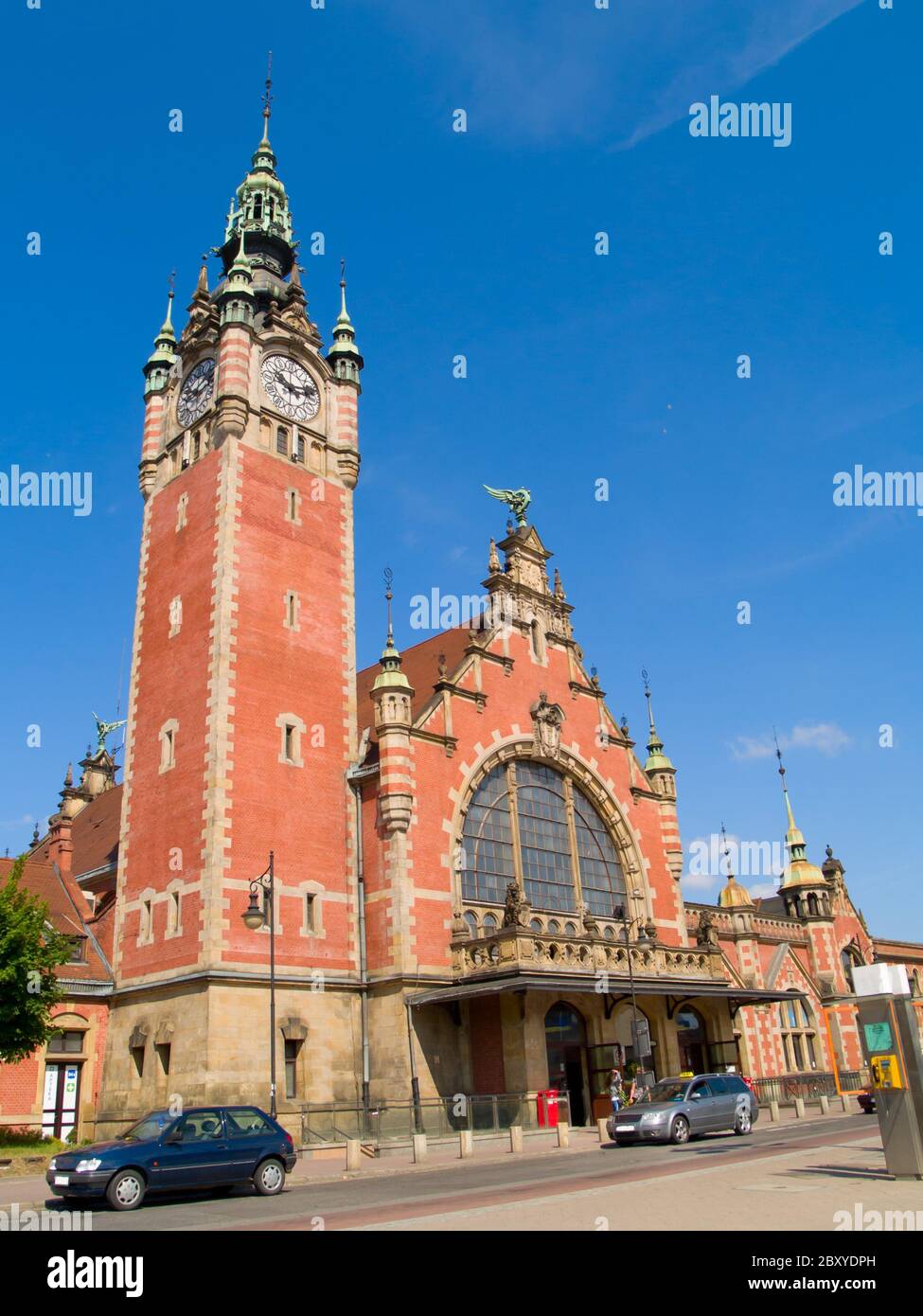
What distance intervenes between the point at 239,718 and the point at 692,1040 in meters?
22.3

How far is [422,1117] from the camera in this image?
29.7 meters

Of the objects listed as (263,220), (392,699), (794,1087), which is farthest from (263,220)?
(794,1087)

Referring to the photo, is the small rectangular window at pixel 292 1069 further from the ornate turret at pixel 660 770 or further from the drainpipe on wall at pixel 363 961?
the ornate turret at pixel 660 770

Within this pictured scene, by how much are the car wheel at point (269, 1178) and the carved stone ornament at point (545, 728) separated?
2293 cm

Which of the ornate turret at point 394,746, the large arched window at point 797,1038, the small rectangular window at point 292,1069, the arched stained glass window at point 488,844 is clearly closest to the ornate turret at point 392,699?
the ornate turret at point 394,746

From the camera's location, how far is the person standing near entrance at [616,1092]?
102ft

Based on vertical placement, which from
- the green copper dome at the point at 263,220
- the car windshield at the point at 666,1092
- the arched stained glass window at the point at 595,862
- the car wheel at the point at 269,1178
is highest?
the green copper dome at the point at 263,220

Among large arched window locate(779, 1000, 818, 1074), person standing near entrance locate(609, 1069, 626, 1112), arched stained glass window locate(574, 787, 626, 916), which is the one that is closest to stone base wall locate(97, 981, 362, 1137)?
person standing near entrance locate(609, 1069, 626, 1112)

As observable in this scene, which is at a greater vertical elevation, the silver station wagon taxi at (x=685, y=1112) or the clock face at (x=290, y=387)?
the clock face at (x=290, y=387)

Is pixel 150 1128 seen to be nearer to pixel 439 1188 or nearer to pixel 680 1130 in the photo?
pixel 439 1188

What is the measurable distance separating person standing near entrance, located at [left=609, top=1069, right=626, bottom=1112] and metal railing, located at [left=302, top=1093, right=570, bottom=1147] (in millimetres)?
1655
